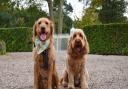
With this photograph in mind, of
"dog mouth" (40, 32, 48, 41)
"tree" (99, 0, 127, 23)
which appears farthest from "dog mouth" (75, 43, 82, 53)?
"tree" (99, 0, 127, 23)

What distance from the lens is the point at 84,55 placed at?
887 centimetres

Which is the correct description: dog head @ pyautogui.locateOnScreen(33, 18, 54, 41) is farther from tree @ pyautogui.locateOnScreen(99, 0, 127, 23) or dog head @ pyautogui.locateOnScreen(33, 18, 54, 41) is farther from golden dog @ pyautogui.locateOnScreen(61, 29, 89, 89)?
tree @ pyautogui.locateOnScreen(99, 0, 127, 23)

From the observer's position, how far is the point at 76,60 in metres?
8.95

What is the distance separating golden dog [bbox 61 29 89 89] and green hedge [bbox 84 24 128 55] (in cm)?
1759

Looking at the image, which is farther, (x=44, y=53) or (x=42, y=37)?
(x=44, y=53)

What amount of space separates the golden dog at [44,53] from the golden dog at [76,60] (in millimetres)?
680

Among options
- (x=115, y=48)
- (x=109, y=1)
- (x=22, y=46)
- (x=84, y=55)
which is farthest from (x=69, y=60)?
(x=109, y=1)

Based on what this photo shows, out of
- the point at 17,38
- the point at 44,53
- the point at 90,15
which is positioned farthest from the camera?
the point at 90,15

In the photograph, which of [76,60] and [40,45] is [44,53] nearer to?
[40,45]

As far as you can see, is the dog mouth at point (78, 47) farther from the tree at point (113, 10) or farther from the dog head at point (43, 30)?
the tree at point (113, 10)

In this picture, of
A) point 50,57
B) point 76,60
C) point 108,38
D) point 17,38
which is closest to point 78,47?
point 76,60

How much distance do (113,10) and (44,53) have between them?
3507cm

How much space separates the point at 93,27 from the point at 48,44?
20.6 m

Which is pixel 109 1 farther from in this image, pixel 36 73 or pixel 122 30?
pixel 36 73
